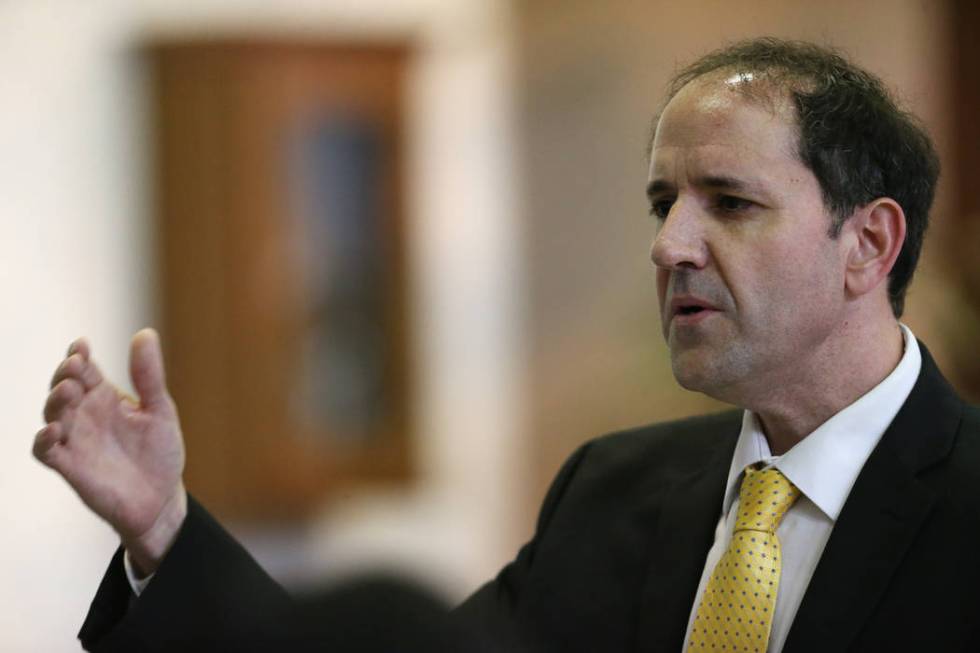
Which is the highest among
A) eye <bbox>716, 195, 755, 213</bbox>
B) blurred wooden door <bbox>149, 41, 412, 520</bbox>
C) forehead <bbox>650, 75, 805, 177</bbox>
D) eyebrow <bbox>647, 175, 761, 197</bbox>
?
forehead <bbox>650, 75, 805, 177</bbox>

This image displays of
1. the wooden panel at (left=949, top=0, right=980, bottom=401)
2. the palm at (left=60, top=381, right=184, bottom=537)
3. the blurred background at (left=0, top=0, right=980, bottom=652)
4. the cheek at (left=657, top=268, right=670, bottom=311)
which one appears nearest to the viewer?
the palm at (left=60, top=381, right=184, bottom=537)

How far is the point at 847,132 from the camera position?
7.14 feet

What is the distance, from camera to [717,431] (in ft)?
7.88

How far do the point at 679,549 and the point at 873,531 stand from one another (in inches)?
14.0

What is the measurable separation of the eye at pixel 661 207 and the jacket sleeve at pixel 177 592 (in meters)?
0.85

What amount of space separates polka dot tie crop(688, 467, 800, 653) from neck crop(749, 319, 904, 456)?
0.10 metres

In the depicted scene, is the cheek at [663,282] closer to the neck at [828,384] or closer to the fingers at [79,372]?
the neck at [828,384]

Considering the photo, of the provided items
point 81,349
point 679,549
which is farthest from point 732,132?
point 81,349

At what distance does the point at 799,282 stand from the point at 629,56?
4.81 m

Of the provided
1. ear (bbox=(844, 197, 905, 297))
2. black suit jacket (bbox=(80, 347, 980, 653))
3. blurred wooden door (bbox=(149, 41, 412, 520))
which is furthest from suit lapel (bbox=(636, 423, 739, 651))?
blurred wooden door (bbox=(149, 41, 412, 520))

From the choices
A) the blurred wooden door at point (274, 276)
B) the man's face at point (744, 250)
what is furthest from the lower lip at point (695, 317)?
the blurred wooden door at point (274, 276)

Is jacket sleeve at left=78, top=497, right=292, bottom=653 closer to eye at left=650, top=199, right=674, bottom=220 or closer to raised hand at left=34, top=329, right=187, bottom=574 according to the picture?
raised hand at left=34, top=329, right=187, bottom=574

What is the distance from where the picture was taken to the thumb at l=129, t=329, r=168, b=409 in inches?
82.0

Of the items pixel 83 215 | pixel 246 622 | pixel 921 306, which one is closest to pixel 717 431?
pixel 246 622
